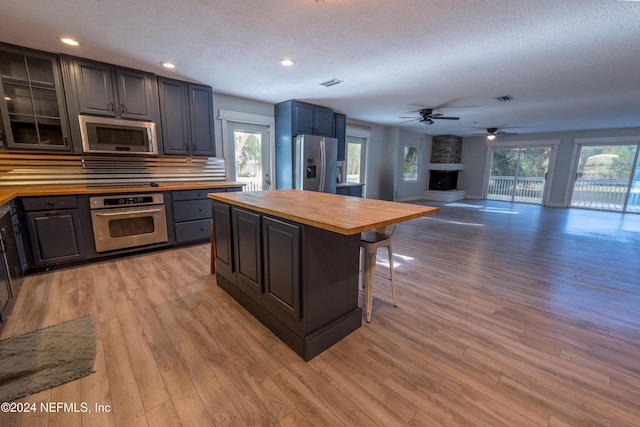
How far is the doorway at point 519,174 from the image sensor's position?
8.56 m

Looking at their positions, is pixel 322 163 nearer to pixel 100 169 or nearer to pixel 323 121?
pixel 323 121

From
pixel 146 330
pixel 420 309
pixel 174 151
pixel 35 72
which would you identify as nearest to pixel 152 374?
pixel 146 330

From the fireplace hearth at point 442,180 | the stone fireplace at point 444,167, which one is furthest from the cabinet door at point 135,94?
the fireplace hearth at point 442,180

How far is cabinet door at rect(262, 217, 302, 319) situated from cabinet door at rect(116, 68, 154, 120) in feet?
9.11

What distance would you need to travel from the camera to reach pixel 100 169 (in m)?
3.42

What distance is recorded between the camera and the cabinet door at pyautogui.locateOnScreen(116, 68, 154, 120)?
3242 mm

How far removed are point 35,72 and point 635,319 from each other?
20.2 ft

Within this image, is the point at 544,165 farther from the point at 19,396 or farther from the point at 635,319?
the point at 19,396

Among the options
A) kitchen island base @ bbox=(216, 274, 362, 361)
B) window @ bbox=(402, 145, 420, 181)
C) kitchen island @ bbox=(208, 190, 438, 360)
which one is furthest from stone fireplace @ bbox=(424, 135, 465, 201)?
kitchen island base @ bbox=(216, 274, 362, 361)

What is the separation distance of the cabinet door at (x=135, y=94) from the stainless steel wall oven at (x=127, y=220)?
105 cm

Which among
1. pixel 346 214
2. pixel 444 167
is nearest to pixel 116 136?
pixel 346 214

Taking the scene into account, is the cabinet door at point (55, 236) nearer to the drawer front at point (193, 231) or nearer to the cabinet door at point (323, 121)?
the drawer front at point (193, 231)

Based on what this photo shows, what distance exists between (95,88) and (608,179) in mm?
11833

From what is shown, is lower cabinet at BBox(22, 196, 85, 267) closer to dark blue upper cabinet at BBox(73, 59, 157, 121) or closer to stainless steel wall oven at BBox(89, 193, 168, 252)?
stainless steel wall oven at BBox(89, 193, 168, 252)
